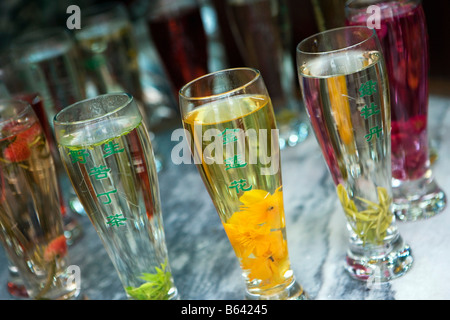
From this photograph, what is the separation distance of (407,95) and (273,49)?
0.35 metres

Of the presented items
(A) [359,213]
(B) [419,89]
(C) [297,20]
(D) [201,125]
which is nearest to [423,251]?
(A) [359,213]

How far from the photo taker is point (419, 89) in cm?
76

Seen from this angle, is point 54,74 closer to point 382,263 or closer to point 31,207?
point 31,207

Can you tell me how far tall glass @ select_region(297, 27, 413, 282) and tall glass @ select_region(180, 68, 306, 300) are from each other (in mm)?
60

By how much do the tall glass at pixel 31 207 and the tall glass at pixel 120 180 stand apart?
8cm

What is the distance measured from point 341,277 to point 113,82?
60 cm

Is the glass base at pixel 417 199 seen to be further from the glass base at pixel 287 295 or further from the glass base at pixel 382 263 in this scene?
the glass base at pixel 287 295

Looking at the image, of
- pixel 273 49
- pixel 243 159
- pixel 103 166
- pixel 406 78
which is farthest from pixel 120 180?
pixel 273 49

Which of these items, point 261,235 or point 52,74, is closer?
point 261,235

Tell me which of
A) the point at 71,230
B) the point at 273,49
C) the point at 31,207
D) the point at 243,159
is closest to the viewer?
the point at 243,159

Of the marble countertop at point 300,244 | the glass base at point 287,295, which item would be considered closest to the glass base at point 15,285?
the marble countertop at point 300,244

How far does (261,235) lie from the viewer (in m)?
0.64

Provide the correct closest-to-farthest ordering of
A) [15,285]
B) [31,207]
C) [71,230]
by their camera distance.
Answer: [31,207]
[15,285]
[71,230]

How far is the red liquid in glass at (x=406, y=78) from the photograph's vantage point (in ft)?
2.38
